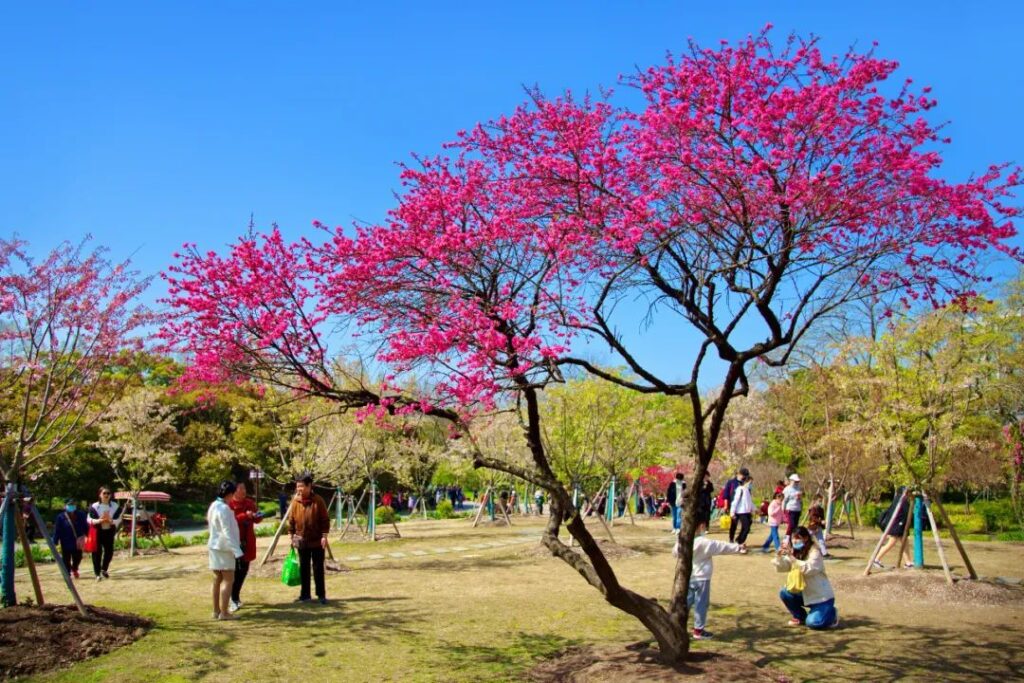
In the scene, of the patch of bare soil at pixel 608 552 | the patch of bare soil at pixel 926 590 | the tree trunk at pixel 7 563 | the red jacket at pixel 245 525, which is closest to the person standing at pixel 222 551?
the red jacket at pixel 245 525

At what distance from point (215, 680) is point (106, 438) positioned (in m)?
17.5

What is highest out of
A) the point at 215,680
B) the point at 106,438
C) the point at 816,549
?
the point at 106,438

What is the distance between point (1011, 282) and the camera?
925 inches

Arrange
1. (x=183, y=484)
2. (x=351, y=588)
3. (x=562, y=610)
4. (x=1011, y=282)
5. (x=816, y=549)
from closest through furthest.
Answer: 1. (x=816, y=549)
2. (x=562, y=610)
3. (x=351, y=588)
4. (x=1011, y=282)
5. (x=183, y=484)

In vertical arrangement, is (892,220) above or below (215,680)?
above

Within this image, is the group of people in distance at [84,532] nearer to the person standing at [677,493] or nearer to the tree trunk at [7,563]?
the tree trunk at [7,563]

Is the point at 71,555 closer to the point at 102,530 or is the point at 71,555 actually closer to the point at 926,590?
the point at 102,530

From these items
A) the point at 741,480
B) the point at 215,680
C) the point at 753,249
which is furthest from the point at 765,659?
the point at 741,480

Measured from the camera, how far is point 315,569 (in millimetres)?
9844

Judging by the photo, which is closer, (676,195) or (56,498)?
(676,195)

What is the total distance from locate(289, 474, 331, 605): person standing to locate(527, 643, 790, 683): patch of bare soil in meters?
3.96

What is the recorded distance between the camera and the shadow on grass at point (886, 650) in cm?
635

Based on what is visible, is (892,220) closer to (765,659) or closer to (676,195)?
(676,195)

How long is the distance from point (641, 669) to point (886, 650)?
2.60 m
